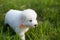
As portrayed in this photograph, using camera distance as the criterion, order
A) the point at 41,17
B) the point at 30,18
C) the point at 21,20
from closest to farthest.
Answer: the point at 30,18
the point at 21,20
the point at 41,17

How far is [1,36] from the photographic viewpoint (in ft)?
14.2

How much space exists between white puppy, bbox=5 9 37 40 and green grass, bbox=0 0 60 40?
14 centimetres

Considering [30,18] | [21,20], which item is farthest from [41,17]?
[30,18]

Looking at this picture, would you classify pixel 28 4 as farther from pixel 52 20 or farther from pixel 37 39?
pixel 37 39

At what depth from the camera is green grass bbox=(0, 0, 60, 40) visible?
4522mm

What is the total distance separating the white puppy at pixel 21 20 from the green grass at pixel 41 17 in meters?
0.14

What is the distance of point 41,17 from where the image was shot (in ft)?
17.4

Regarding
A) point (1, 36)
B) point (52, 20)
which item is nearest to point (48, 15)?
point (52, 20)

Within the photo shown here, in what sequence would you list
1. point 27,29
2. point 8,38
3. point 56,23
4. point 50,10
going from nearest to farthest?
point 8,38, point 27,29, point 56,23, point 50,10

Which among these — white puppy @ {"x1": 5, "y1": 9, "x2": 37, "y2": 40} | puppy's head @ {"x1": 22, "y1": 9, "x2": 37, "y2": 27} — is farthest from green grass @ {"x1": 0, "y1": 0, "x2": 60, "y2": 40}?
puppy's head @ {"x1": 22, "y1": 9, "x2": 37, "y2": 27}

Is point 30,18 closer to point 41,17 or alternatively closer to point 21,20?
point 21,20

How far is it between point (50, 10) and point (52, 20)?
34 cm

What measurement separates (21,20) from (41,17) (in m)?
1.00

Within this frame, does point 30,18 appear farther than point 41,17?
No
